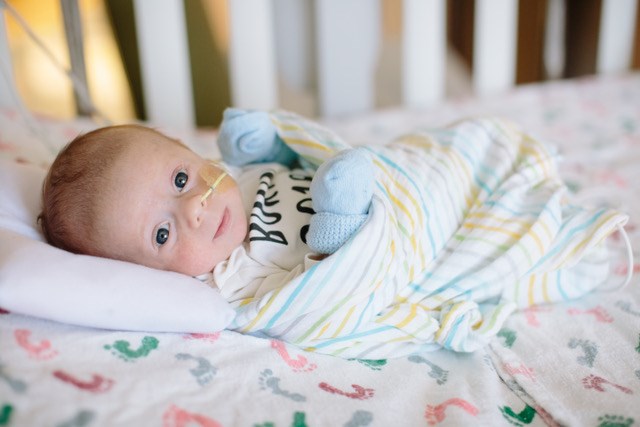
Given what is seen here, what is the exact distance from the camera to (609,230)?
0.96m

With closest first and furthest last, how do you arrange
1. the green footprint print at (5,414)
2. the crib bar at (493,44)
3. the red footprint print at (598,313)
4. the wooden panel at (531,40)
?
1. the green footprint print at (5,414)
2. the red footprint print at (598,313)
3. the crib bar at (493,44)
4. the wooden panel at (531,40)

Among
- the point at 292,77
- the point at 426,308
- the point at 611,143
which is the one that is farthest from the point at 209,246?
the point at 292,77

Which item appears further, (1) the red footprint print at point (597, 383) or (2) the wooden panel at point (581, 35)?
(2) the wooden panel at point (581, 35)

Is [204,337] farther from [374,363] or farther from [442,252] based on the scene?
[442,252]

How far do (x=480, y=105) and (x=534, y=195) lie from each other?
2.56 ft

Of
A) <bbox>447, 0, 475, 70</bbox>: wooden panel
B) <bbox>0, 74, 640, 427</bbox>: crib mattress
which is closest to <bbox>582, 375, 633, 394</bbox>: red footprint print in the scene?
<bbox>0, 74, 640, 427</bbox>: crib mattress

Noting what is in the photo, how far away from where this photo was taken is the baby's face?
841mm

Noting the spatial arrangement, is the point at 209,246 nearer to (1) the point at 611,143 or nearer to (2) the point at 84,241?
(2) the point at 84,241

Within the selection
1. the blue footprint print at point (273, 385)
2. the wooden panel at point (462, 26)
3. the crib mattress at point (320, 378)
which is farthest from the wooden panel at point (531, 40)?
the blue footprint print at point (273, 385)

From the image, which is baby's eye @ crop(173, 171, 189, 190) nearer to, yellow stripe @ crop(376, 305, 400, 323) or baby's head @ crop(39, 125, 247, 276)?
baby's head @ crop(39, 125, 247, 276)

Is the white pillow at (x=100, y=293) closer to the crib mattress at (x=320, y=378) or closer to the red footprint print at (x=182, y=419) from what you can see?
the crib mattress at (x=320, y=378)

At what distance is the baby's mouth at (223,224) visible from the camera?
35.3 inches

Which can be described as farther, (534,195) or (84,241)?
(534,195)

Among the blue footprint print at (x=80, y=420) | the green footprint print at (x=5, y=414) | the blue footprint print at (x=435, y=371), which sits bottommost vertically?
the blue footprint print at (x=435, y=371)
